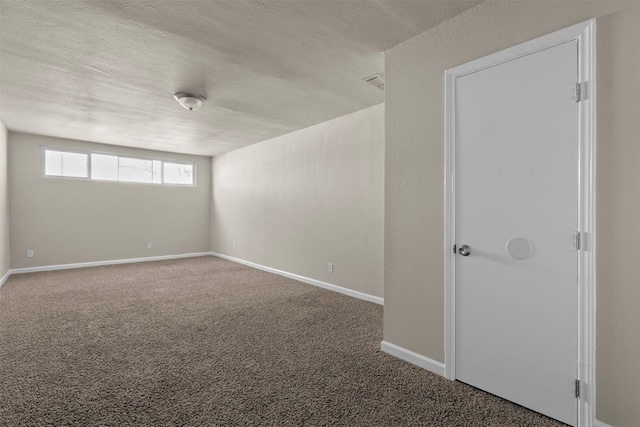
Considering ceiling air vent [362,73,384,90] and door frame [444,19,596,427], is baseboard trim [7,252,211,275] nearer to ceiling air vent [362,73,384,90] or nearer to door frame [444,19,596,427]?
ceiling air vent [362,73,384,90]

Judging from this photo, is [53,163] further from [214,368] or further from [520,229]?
[520,229]

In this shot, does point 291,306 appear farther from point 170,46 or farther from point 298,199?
point 170,46

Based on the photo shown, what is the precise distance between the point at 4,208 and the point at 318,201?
5.14 m

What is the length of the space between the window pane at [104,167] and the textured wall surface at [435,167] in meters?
6.37

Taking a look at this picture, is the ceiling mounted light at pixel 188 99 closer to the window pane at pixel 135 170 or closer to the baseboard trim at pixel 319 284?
the baseboard trim at pixel 319 284

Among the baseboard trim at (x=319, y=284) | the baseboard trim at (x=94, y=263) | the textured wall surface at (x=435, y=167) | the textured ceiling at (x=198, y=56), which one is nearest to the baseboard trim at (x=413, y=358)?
the textured wall surface at (x=435, y=167)

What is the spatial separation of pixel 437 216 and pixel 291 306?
233 cm

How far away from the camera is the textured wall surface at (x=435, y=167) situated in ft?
5.26

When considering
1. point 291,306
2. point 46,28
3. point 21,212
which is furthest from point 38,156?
point 291,306

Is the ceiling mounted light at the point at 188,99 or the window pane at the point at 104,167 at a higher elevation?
the ceiling mounted light at the point at 188,99

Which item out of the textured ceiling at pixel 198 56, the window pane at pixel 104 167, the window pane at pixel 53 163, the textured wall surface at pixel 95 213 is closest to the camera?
the textured ceiling at pixel 198 56

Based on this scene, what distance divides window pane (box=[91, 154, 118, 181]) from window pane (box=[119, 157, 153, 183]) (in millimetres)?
129

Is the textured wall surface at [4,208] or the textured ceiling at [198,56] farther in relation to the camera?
the textured wall surface at [4,208]

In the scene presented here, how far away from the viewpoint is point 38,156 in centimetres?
583
